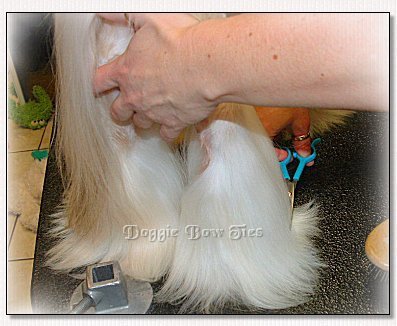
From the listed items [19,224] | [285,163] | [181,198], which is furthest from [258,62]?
[19,224]

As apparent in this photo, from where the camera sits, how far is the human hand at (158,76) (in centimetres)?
71

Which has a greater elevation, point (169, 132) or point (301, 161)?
point (169, 132)

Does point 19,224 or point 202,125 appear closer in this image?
point 202,125

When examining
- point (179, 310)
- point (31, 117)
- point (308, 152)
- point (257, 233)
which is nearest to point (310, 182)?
point (308, 152)

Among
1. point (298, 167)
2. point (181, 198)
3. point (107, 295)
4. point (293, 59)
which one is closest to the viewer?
point (293, 59)

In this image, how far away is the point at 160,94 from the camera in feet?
2.45

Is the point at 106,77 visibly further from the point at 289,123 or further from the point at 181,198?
the point at 289,123

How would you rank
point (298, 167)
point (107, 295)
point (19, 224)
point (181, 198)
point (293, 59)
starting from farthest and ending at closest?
point (19, 224) < point (298, 167) < point (181, 198) < point (107, 295) < point (293, 59)

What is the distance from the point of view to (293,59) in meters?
0.65

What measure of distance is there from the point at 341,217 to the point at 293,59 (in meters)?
0.38

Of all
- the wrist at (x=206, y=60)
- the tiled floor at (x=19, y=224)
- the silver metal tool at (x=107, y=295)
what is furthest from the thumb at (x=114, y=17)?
the tiled floor at (x=19, y=224)

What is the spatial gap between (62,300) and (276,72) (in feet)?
1.49

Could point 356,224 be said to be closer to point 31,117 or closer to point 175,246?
point 175,246
